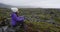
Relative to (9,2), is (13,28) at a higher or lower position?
lower

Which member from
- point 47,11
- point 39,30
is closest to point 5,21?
point 39,30

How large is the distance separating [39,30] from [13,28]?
2.20 feet

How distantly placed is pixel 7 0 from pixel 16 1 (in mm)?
343

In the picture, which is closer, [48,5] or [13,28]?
[13,28]

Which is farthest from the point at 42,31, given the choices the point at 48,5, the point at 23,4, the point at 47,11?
the point at 47,11

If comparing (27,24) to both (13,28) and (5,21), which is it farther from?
(5,21)

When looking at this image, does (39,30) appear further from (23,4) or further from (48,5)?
(23,4)

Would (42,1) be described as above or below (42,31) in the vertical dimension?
above

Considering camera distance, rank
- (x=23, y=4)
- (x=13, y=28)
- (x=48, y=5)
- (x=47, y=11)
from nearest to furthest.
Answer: (x=13, y=28) → (x=48, y=5) → (x=23, y=4) → (x=47, y=11)

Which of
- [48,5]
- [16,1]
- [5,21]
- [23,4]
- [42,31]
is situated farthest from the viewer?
[16,1]

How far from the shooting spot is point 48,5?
5.04m

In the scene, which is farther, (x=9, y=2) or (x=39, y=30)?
(x=9, y=2)

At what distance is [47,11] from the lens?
6.57 m

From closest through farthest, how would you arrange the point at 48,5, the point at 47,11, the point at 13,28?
the point at 13,28 → the point at 48,5 → the point at 47,11
